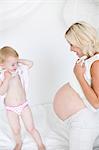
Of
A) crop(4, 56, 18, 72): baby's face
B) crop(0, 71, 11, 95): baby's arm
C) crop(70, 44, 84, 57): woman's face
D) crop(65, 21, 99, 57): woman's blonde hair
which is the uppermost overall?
crop(65, 21, 99, 57): woman's blonde hair

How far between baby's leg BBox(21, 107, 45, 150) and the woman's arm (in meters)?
0.24

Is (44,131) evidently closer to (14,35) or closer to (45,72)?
(45,72)

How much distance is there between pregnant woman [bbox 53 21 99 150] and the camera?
63.1 inches

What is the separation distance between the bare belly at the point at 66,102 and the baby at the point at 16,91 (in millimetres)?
121

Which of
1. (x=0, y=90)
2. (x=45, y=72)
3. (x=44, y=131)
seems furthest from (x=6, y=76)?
(x=44, y=131)

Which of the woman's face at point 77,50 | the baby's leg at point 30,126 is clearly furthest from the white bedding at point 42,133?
the woman's face at point 77,50

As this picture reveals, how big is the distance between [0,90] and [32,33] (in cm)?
27

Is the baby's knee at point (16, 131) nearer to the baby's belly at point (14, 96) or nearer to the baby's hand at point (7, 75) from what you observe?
the baby's belly at point (14, 96)

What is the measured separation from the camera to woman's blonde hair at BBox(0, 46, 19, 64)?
1.58m

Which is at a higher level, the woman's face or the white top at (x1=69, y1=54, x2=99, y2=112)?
the woman's face

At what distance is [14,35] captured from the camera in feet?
5.28

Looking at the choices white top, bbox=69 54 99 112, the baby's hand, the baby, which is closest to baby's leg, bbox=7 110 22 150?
the baby

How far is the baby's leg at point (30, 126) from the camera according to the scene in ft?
5.31

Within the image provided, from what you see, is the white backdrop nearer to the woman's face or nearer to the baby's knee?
the woman's face
